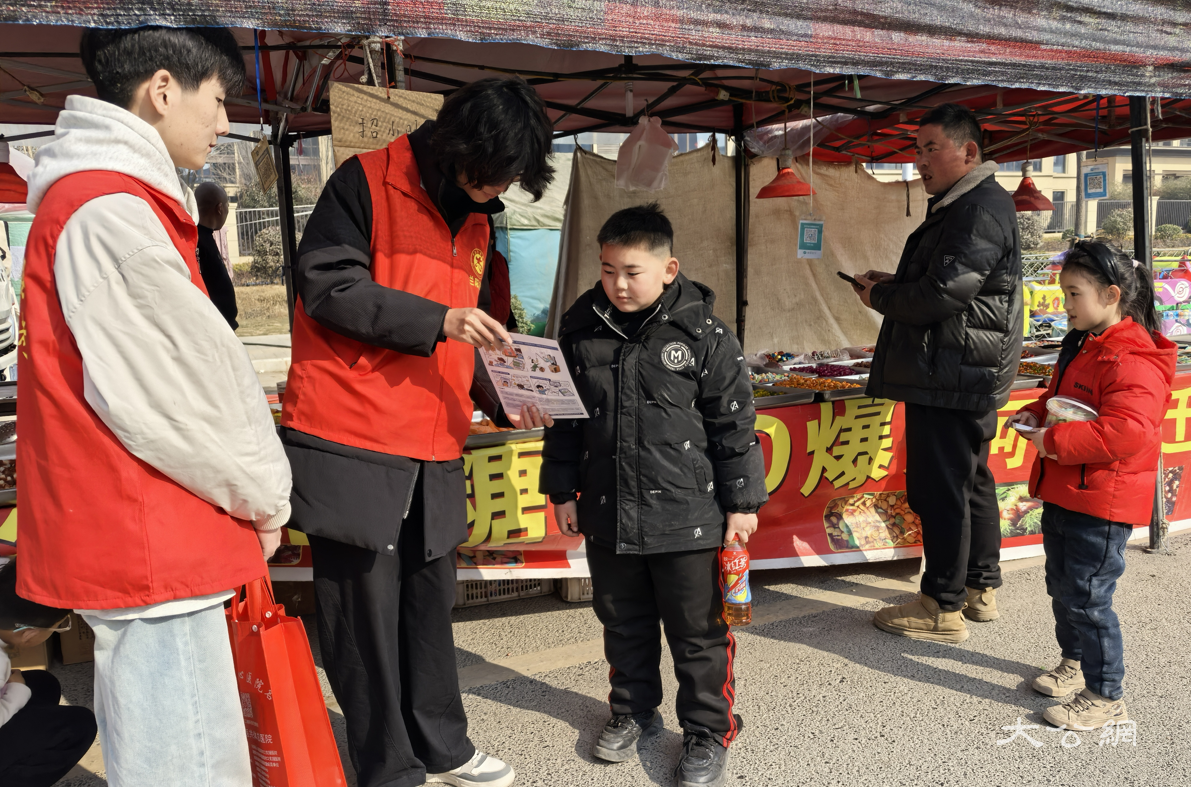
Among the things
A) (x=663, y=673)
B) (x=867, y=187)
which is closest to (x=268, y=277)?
(x=867, y=187)

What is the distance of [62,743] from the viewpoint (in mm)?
1981

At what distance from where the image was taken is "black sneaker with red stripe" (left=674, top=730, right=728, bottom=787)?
2.59m

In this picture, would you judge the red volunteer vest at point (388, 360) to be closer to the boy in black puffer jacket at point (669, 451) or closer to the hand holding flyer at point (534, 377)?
the hand holding flyer at point (534, 377)

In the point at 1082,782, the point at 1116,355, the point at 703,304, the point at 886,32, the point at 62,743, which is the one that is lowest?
the point at 1082,782

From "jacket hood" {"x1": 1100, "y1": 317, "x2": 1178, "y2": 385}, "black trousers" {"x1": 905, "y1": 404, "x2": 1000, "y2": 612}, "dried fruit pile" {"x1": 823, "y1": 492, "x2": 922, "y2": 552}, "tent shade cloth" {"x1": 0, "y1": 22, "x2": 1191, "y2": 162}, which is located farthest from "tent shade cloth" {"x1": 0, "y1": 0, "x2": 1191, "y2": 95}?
"dried fruit pile" {"x1": 823, "y1": 492, "x2": 922, "y2": 552}

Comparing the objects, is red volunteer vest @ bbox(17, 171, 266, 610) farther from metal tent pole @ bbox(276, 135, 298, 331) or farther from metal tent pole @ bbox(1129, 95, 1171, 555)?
metal tent pole @ bbox(276, 135, 298, 331)

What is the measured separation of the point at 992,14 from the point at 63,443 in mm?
3238

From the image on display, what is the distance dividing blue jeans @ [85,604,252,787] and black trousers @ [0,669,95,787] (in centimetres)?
51

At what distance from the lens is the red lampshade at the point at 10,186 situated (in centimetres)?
598

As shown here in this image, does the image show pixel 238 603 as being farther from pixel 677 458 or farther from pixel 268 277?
pixel 268 277

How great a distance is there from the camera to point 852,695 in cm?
320

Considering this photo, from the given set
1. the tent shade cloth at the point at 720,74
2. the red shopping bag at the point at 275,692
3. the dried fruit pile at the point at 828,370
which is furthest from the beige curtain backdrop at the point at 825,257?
the red shopping bag at the point at 275,692

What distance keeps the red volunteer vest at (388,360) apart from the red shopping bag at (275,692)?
0.52m

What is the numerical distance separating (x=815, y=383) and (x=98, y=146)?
12.7 feet
